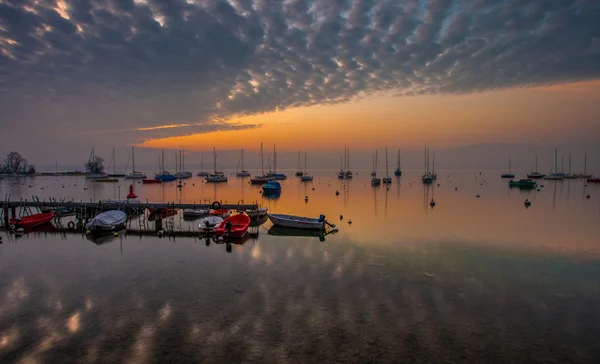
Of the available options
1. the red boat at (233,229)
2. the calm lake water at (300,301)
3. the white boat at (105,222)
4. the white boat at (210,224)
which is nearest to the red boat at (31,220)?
the calm lake water at (300,301)

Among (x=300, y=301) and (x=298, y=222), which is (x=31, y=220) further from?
(x=300, y=301)

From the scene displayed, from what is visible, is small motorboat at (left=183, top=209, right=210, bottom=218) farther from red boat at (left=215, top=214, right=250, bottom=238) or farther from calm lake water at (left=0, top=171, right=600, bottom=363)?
calm lake water at (left=0, top=171, right=600, bottom=363)

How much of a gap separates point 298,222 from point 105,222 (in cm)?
2077

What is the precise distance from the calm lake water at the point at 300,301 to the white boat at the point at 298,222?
16.8 feet

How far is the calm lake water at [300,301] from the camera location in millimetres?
13828

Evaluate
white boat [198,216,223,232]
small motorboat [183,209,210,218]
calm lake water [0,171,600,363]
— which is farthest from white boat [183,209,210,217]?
calm lake water [0,171,600,363]

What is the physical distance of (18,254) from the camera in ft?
93.9

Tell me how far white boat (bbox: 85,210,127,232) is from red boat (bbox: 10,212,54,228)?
28.8ft

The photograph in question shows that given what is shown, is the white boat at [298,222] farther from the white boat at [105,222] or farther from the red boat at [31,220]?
the red boat at [31,220]

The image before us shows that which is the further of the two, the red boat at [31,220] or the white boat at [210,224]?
the red boat at [31,220]

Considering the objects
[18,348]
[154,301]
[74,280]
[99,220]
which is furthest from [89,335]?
[99,220]

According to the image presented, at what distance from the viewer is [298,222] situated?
39781 millimetres

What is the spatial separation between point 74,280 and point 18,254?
36.0ft

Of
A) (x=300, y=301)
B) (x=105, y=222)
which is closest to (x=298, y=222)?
(x=105, y=222)
